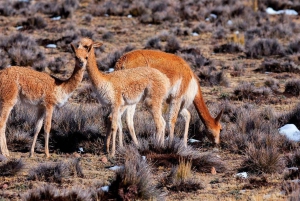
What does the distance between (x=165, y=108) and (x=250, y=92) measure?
2.87 m

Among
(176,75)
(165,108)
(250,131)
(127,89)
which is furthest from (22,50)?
(127,89)

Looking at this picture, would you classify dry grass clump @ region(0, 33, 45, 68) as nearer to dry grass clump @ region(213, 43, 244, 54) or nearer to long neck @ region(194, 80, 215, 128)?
dry grass clump @ region(213, 43, 244, 54)

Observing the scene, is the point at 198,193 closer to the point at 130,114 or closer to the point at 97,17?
the point at 130,114

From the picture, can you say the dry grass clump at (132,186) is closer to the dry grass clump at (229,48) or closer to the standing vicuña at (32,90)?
the standing vicuña at (32,90)

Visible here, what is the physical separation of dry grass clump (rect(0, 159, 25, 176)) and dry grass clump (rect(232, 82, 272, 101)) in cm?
755

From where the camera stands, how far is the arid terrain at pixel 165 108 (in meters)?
8.06

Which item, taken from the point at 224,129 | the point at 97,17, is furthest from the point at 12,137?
the point at 97,17

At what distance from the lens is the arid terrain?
8.06 meters

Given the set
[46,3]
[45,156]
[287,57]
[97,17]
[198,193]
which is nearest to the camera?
[198,193]

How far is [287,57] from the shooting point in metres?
20.8

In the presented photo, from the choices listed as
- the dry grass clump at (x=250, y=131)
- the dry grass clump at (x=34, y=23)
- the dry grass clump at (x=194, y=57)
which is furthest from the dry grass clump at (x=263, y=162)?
the dry grass clump at (x=34, y=23)

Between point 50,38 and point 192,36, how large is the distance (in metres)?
5.53

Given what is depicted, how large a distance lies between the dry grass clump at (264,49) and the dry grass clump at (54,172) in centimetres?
1331

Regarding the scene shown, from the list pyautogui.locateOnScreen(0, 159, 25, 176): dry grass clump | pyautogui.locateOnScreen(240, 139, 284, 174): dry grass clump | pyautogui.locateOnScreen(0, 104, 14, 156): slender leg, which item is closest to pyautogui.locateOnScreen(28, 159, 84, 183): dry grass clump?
pyautogui.locateOnScreen(0, 159, 25, 176): dry grass clump
